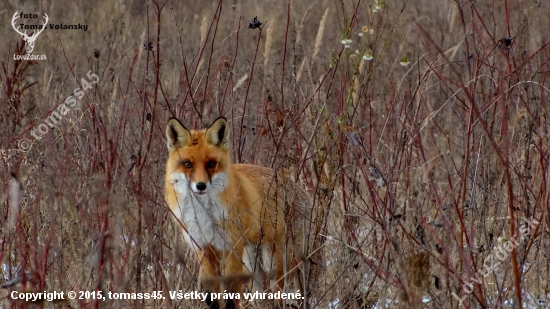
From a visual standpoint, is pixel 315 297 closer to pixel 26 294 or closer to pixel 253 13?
pixel 26 294

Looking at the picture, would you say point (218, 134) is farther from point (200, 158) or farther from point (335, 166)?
point (335, 166)

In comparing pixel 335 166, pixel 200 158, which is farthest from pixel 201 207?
pixel 335 166

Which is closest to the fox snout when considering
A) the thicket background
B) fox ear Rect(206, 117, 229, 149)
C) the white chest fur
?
the white chest fur

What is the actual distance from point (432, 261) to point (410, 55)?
25.2 feet

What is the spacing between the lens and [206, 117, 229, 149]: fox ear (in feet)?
16.4

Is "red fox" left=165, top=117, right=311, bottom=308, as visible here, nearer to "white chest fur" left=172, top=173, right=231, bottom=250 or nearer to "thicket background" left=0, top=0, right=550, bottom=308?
"white chest fur" left=172, top=173, right=231, bottom=250

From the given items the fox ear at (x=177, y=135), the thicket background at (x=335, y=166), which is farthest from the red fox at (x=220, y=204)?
the thicket background at (x=335, y=166)

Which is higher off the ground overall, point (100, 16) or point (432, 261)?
point (100, 16)

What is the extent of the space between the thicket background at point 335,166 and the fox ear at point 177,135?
0.21m

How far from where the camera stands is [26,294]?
9.11ft

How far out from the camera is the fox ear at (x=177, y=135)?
16.2 feet

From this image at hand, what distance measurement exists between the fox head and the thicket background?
22cm

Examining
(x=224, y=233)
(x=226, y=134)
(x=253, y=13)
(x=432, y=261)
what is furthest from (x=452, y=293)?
(x=253, y=13)

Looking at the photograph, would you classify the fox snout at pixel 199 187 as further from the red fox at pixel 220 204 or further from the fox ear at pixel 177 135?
the fox ear at pixel 177 135
